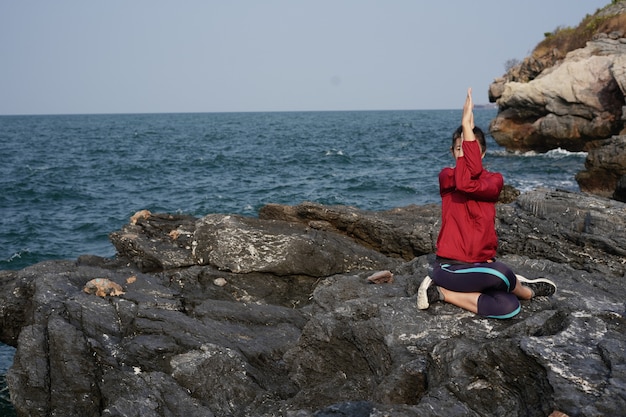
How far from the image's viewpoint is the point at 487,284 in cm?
611

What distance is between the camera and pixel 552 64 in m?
47.1

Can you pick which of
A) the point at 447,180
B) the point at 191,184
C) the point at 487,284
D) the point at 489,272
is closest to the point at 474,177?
the point at 447,180

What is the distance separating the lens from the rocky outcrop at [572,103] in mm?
34938

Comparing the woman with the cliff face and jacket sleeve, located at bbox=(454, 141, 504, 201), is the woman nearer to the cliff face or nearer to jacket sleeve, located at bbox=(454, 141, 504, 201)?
jacket sleeve, located at bbox=(454, 141, 504, 201)

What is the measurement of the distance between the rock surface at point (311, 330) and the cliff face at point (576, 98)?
899 inches

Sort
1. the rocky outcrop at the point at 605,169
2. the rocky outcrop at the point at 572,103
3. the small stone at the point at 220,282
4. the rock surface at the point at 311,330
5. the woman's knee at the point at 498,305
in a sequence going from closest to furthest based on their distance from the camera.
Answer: the rock surface at the point at 311,330 → the woman's knee at the point at 498,305 → the small stone at the point at 220,282 → the rocky outcrop at the point at 605,169 → the rocky outcrop at the point at 572,103

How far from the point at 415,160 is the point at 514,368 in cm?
3812

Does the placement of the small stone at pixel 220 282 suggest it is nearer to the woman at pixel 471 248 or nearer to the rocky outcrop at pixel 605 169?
the woman at pixel 471 248

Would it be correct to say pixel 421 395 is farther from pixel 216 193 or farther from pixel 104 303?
pixel 216 193

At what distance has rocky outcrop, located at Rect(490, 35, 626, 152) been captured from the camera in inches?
1375


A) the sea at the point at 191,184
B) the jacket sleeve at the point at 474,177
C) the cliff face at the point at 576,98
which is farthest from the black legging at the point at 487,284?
the cliff face at the point at 576,98

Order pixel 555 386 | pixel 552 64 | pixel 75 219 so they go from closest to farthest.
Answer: pixel 555 386 → pixel 75 219 → pixel 552 64

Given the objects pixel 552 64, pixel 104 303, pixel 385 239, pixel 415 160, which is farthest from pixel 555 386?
pixel 552 64

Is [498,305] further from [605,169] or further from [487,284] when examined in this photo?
[605,169]
